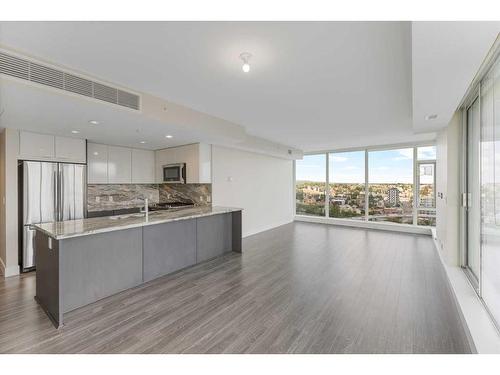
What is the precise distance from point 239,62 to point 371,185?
6457mm

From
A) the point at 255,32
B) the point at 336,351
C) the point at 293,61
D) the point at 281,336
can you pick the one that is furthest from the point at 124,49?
the point at 336,351

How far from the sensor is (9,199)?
11.6 ft

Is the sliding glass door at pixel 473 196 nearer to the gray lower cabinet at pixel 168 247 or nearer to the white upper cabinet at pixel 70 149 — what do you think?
the gray lower cabinet at pixel 168 247

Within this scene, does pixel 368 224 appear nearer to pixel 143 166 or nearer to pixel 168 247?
pixel 168 247

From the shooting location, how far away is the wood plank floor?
1.93m

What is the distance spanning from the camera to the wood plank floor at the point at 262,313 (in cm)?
193

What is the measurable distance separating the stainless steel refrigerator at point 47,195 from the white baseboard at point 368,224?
22.1 ft

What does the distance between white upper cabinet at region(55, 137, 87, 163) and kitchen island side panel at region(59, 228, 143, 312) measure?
2356 mm

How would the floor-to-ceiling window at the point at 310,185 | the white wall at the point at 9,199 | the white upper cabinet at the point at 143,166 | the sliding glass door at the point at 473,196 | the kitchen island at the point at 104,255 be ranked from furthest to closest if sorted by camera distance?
the floor-to-ceiling window at the point at 310,185 → the white upper cabinet at the point at 143,166 → the white wall at the point at 9,199 → the sliding glass door at the point at 473,196 → the kitchen island at the point at 104,255

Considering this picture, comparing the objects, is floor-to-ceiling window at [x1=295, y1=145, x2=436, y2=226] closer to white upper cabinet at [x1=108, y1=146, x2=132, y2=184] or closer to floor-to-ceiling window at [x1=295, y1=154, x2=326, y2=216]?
floor-to-ceiling window at [x1=295, y1=154, x2=326, y2=216]

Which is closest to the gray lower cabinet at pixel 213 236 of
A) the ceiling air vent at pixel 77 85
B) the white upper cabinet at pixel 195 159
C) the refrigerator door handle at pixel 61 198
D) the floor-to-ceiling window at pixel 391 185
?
the white upper cabinet at pixel 195 159

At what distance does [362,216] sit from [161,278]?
6435mm

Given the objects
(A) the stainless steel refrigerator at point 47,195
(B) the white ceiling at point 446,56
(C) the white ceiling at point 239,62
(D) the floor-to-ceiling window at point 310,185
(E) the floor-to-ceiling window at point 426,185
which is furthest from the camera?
(D) the floor-to-ceiling window at point 310,185
